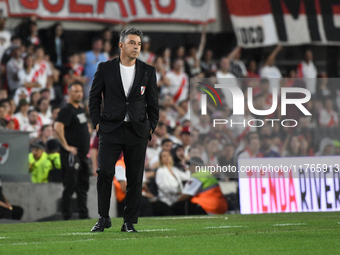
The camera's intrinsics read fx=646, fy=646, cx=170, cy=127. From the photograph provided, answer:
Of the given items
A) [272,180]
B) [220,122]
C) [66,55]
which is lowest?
[272,180]

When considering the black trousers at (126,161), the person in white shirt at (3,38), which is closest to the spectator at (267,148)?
the person in white shirt at (3,38)

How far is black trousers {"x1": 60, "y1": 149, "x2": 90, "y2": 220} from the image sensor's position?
9320 mm

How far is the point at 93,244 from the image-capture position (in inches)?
189

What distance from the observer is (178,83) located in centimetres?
1357

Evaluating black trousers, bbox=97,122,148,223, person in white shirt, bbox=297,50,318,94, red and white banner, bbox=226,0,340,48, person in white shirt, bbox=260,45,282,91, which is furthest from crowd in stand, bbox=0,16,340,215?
black trousers, bbox=97,122,148,223

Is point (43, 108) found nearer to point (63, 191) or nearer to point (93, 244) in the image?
point (63, 191)

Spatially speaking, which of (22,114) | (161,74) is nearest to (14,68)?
(22,114)

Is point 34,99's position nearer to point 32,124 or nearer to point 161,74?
point 32,124

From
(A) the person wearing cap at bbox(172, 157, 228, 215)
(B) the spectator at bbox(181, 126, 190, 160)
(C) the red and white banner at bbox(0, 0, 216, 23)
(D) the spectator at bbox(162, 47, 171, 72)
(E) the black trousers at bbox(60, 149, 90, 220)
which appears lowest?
(A) the person wearing cap at bbox(172, 157, 228, 215)

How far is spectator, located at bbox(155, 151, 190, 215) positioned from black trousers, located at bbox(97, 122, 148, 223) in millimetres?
4580

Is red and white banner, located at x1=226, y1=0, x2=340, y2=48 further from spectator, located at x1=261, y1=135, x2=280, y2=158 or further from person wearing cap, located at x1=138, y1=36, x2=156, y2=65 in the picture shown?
spectator, located at x1=261, y1=135, x2=280, y2=158

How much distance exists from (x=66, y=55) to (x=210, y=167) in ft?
12.7

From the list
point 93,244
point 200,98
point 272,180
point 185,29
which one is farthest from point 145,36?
point 93,244

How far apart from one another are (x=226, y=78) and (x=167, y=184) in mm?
3402
